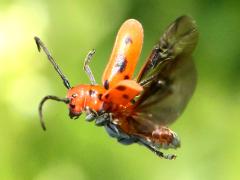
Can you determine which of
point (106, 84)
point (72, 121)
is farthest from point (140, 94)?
point (72, 121)

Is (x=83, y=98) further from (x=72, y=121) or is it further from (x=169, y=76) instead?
(x=72, y=121)

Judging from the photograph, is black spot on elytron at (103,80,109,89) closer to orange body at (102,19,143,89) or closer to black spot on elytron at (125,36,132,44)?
orange body at (102,19,143,89)

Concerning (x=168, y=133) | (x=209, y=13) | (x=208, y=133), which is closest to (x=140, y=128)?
(x=168, y=133)

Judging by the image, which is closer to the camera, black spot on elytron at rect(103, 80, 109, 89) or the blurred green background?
black spot on elytron at rect(103, 80, 109, 89)

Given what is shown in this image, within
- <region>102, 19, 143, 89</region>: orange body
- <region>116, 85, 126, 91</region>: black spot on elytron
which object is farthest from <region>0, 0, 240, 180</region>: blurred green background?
<region>116, 85, 126, 91</region>: black spot on elytron

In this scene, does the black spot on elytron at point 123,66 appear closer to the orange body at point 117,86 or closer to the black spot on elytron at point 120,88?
the orange body at point 117,86

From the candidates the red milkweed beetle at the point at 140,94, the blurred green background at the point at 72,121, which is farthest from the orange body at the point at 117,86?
the blurred green background at the point at 72,121
